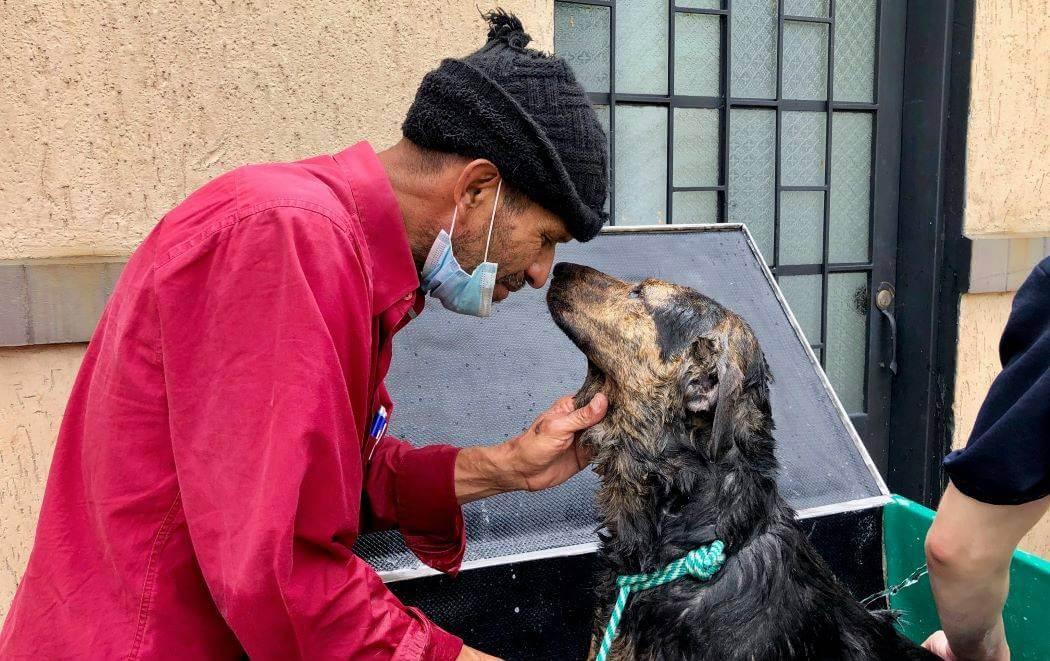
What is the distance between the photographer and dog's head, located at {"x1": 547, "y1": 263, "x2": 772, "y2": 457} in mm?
2188

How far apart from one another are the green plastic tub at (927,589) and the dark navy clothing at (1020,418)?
1136 millimetres

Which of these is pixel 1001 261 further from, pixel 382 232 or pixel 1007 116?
pixel 382 232

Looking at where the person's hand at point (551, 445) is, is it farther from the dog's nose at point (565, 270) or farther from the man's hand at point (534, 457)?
Answer: the dog's nose at point (565, 270)

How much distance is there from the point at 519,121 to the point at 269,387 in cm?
80

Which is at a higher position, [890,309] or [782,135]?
[782,135]

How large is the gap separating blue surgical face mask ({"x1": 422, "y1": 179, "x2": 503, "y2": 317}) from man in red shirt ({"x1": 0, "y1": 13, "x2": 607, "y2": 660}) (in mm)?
20

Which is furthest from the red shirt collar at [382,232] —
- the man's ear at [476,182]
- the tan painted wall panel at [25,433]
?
the tan painted wall panel at [25,433]

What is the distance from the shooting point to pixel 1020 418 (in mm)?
1513

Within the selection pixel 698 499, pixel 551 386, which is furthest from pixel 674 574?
pixel 551 386

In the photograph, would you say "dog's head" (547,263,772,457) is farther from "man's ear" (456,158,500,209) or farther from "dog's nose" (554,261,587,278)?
"man's ear" (456,158,500,209)

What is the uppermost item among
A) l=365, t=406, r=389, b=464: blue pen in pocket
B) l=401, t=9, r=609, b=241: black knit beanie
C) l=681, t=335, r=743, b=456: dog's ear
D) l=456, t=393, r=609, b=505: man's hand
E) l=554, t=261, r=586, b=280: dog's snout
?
l=401, t=9, r=609, b=241: black knit beanie

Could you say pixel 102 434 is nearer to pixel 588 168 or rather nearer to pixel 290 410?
pixel 290 410

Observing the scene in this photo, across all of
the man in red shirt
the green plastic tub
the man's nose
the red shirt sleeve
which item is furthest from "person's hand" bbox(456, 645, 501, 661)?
the green plastic tub

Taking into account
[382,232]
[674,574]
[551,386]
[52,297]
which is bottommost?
[674,574]
